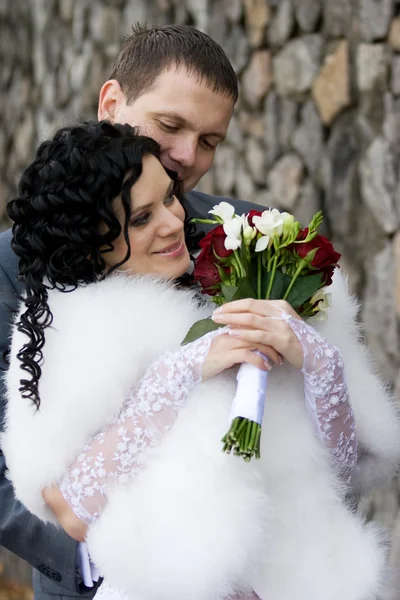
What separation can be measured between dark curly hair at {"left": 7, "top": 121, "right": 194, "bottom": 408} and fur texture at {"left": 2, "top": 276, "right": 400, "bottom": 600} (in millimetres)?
48

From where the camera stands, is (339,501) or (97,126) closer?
(339,501)

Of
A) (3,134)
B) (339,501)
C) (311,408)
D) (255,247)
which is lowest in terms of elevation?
(3,134)

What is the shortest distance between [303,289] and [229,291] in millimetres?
151

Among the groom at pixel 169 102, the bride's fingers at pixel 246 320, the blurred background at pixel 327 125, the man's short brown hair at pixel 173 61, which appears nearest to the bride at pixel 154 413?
the bride's fingers at pixel 246 320

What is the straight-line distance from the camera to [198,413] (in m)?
1.74

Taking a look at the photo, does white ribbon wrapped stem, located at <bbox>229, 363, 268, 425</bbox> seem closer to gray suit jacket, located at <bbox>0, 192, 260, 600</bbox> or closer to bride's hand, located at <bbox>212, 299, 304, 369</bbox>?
bride's hand, located at <bbox>212, 299, 304, 369</bbox>

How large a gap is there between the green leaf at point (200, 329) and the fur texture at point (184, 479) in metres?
0.02

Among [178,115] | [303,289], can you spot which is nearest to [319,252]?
[303,289]

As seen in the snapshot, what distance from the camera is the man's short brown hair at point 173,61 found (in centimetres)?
234

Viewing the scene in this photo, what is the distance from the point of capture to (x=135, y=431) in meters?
→ 1.75

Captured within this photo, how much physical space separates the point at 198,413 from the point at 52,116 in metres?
4.19

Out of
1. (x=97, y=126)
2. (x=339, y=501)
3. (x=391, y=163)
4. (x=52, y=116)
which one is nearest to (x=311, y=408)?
(x=339, y=501)

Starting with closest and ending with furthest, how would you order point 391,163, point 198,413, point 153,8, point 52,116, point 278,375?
point 198,413 → point 278,375 → point 391,163 → point 153,8 → point 52,116

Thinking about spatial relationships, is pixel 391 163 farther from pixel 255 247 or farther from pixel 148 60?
pixel 255 247
